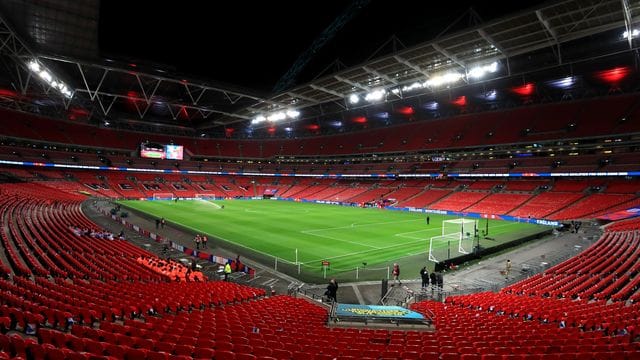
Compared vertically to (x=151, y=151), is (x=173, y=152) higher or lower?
higher

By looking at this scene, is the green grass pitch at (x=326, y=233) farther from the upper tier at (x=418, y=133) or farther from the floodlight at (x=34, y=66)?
the floodlight at (x=34, y=66)

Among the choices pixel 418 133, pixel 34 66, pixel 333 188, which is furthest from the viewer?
pixel 333 188

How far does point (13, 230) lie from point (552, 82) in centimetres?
6052

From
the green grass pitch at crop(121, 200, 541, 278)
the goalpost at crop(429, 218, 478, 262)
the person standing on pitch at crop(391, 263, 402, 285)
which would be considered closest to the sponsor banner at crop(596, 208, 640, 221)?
the green grass pitch at crop(121, 200, 541, 278)

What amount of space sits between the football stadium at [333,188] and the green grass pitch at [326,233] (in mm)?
332

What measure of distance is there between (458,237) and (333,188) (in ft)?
143

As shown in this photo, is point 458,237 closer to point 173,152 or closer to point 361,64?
point 361,64

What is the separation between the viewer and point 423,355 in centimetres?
633

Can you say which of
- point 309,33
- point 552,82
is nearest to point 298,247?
point 309,33

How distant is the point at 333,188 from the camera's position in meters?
71.7

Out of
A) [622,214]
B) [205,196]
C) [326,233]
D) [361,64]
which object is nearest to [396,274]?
[326,233]

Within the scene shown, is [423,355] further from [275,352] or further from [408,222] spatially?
[408,222]

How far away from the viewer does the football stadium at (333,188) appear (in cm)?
A: 845

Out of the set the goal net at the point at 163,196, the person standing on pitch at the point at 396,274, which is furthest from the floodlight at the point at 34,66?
the person standing on pitch at the point at 396,274
